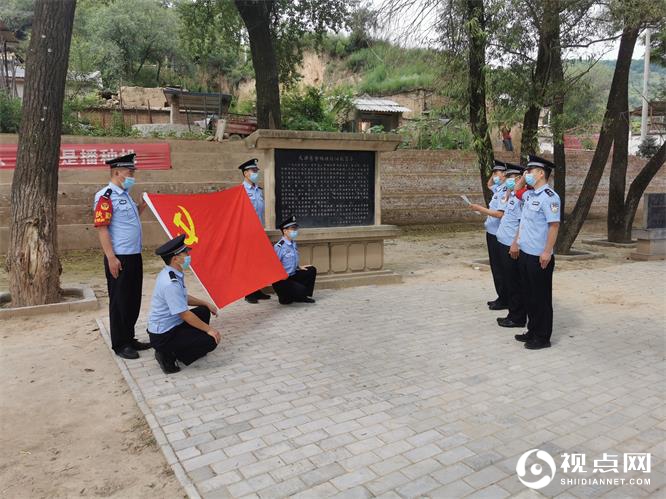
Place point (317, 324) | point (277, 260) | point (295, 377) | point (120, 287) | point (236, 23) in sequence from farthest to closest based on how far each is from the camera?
1. point (236, 23)
2. point (277, 260)
3. point (317, 324)
4. point (120, 287)
5. point (295, 377)

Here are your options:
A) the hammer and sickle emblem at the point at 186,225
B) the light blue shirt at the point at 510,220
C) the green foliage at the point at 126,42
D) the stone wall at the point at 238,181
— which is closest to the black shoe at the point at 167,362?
the hammer and sickle emblem at the point at 186,225

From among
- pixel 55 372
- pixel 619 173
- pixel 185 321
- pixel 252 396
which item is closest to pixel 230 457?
pixel 252 396

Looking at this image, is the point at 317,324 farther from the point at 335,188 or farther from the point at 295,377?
the point at 335,188

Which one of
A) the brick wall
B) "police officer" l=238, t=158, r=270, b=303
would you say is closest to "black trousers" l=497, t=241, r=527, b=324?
"police officer" l=238, t=158, r=270, b=303

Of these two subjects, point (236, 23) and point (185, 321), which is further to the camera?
point (236, 23)

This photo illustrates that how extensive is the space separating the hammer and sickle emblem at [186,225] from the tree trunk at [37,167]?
188 cm

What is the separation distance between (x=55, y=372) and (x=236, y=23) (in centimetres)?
1429

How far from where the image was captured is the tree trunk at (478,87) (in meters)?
8.39

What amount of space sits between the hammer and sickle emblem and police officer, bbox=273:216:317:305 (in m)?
1.13

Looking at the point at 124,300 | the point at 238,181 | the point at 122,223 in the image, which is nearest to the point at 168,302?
the point at 124,300

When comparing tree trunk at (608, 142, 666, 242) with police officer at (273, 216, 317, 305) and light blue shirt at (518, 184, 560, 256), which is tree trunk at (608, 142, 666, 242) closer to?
light blue shirt at (518, 184, 560, 256)

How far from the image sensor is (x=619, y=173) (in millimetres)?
11578

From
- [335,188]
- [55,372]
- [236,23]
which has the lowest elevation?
[55,372]
